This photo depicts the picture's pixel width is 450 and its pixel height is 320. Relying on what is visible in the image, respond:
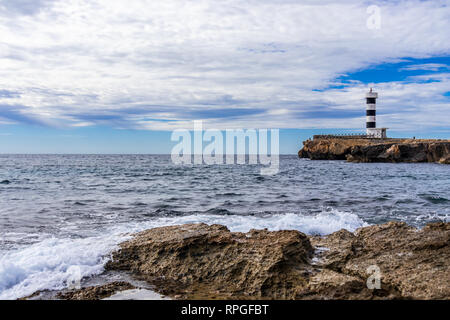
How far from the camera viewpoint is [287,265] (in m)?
5.12

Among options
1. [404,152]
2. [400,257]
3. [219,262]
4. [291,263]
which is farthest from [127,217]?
[404,152]

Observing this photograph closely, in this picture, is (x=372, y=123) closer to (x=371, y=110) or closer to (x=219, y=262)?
(x=371, y=110)

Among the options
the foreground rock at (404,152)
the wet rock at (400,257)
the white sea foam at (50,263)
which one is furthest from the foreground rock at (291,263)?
the foreground rock at (404,152)

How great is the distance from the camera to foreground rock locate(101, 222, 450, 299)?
4520 mm

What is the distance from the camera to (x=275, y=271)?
498 centimetres

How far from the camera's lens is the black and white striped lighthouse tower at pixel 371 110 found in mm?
73044

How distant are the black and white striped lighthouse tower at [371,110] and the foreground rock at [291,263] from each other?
239ft

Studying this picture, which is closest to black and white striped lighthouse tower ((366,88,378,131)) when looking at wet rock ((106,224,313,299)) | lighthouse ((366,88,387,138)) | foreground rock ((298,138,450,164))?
lighthouse ((366,88,387,138))

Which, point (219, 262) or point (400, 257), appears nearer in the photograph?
point (400, 257)

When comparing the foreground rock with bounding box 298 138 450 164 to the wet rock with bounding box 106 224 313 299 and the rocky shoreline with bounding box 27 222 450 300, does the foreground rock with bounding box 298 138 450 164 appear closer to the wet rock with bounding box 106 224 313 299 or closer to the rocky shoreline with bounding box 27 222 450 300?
the rocky shoreline with bounding box 27 222 450 300

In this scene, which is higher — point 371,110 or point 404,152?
point 371,110

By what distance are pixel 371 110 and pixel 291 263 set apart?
77.2 m

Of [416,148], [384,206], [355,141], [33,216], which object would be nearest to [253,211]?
[384,206]
